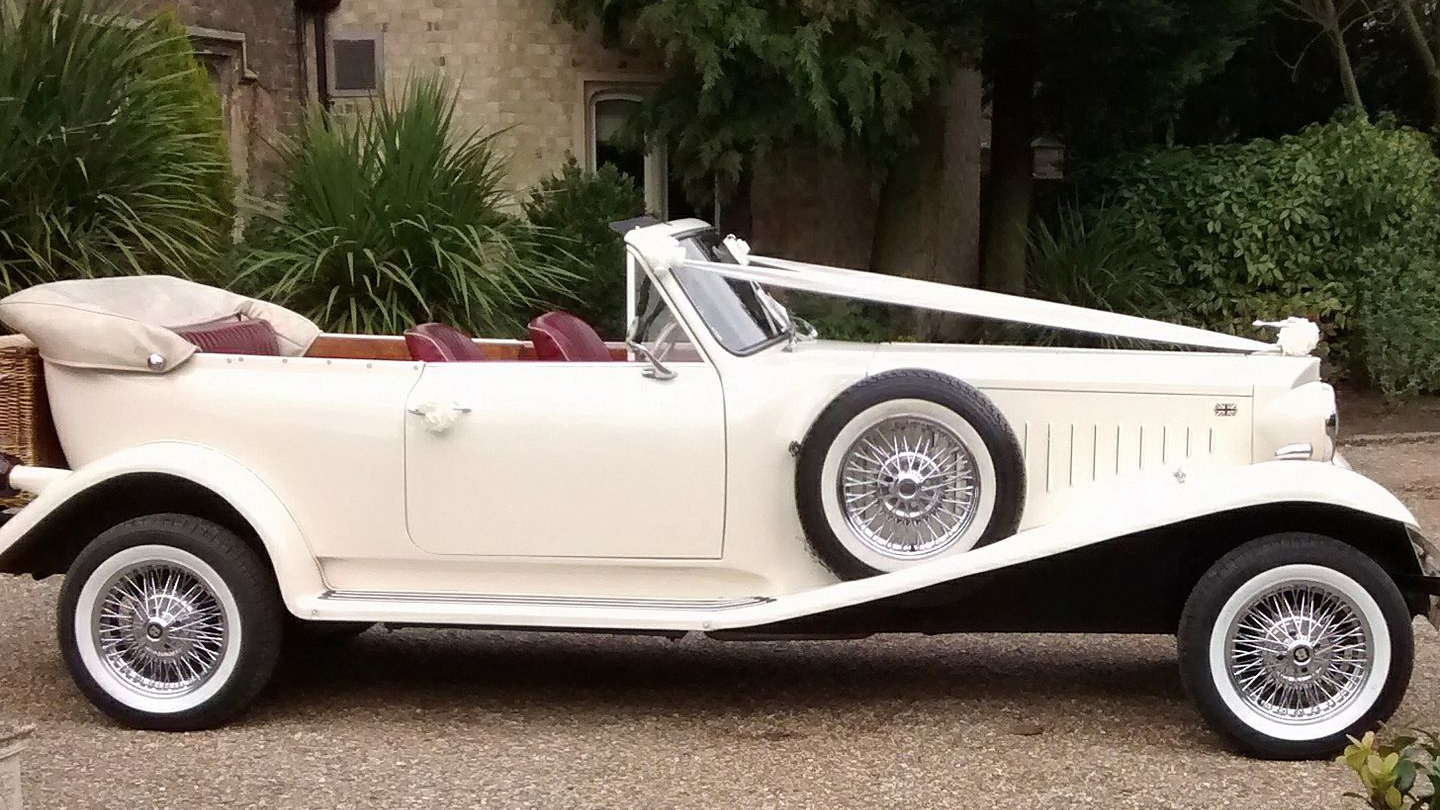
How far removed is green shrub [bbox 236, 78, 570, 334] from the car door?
3378 mm

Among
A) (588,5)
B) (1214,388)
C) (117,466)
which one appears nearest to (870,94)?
(588,5)

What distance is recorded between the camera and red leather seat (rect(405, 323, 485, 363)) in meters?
4.90

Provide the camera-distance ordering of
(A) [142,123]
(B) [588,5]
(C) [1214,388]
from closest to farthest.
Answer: (C) [1214,388] < (A) [142,123] < (B) [588,5]

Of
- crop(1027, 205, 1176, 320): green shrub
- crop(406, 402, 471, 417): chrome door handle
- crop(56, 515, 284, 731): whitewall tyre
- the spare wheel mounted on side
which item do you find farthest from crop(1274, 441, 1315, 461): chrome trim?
crop(1027, 205, 1176, 320): green shrub

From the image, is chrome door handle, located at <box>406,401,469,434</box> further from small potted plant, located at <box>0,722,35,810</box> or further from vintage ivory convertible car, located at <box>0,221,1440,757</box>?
small potted plant, located at <box>0,722,35,810</box>

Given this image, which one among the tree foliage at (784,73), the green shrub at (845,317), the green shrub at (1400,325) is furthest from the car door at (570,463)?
the green shrub at (1400,325)

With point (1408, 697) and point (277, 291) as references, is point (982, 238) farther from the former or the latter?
point (1408, 697)

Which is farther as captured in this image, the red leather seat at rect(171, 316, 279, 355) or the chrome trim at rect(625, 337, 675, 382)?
the red leather seat at rect(171, 316, 279, 355)

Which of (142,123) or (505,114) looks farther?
(505,114)

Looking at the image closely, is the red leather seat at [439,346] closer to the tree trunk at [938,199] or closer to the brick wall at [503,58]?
the tree trunk at [938,199]

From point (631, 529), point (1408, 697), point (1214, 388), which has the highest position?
point (1214, 388)

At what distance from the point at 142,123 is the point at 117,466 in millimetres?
3821

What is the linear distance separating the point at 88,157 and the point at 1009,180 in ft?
24.5

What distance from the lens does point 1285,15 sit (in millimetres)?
14359
